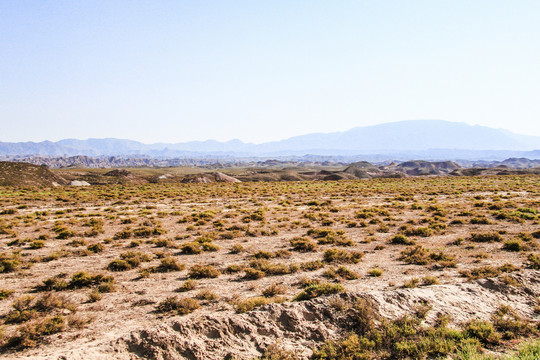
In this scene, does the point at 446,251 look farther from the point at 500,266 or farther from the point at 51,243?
the point at 51,243

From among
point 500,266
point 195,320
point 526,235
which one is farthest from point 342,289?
point 526,235

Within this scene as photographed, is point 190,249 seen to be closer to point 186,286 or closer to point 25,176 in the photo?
point 186,286

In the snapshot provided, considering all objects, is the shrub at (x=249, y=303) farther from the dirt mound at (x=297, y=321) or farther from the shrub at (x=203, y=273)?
the shrub at (x=203, y=273)

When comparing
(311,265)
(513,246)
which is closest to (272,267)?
(311,265)

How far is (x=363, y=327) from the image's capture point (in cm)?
788

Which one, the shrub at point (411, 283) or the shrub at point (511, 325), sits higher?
the shrub at point (411, 283)

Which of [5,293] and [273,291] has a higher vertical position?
[5,293]

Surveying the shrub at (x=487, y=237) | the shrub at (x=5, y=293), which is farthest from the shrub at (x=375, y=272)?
the shrub at (x=5, y=293)

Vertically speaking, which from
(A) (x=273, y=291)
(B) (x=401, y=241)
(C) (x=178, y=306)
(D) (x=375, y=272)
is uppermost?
(C) (x=178, y=306)

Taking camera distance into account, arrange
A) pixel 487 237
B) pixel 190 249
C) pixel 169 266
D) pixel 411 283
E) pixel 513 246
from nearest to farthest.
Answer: pixel 411 283
pixel 169 266
pixel 513 246
pixel 190 249
pixel 487 237

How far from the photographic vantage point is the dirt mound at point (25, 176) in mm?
59125

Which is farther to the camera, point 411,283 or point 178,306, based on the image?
point 411,283

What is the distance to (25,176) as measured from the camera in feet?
205

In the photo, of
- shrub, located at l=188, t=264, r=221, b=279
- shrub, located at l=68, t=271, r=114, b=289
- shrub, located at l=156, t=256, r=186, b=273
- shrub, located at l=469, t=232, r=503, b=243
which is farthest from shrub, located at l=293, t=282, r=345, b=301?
shrub, located at l=469, t=232, r=503, b=243
